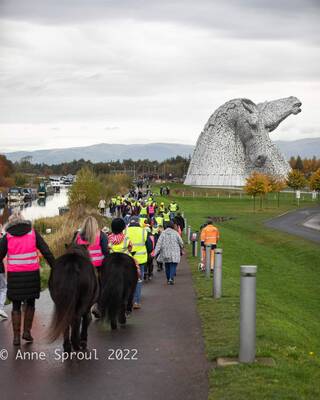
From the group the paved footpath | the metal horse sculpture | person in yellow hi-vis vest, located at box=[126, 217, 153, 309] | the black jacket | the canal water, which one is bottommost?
the canal water

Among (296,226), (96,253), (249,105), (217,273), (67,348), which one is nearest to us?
(67,348)

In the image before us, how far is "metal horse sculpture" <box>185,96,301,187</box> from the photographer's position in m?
95.1

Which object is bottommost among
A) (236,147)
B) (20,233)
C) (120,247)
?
(120,247)

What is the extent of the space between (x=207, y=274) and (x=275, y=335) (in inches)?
274

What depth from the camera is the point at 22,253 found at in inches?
355

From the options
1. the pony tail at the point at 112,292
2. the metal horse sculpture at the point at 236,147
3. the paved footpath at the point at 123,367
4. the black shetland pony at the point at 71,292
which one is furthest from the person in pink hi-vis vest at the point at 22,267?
the metal horse sculpture at the point at 236,147

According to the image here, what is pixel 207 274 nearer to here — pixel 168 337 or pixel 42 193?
pixel 168 337

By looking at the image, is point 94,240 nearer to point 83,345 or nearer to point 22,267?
point 22,267

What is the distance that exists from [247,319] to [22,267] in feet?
9.89

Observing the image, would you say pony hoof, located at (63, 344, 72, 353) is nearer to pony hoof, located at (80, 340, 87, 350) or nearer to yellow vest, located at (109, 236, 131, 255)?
pony hoof, located at (80, 340, 87, 350)

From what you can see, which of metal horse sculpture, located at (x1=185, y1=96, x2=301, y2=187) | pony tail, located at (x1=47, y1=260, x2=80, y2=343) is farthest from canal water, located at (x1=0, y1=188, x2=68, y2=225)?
pony tail, located at (x1=47, y1=260, x2=80, y2=343)

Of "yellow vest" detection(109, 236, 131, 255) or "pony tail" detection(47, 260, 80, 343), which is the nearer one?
"pony tail" detection(47, 260, 80, 343)

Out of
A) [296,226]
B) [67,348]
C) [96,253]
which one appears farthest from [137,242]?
[296,226]

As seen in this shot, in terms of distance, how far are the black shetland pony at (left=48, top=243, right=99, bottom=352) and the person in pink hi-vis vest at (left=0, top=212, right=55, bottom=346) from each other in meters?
0.61
